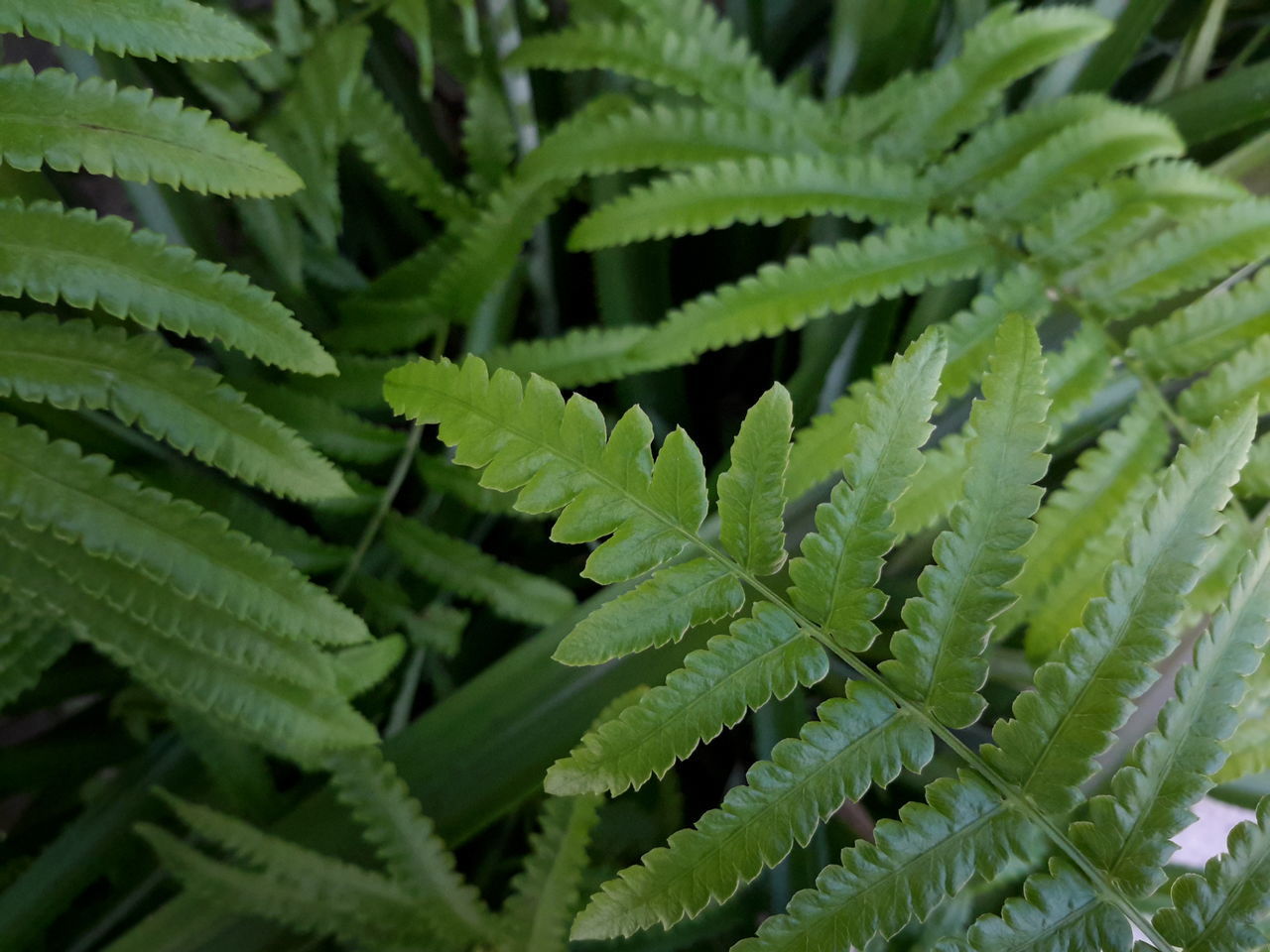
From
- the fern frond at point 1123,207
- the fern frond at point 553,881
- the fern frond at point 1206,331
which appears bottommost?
the fern frond at point 553,881

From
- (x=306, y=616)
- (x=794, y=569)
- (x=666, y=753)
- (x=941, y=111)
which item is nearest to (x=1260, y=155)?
(x=941, y=111)

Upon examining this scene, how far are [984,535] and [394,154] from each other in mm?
587

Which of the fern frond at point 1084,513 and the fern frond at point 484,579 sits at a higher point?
the fern frond at point 1084,513

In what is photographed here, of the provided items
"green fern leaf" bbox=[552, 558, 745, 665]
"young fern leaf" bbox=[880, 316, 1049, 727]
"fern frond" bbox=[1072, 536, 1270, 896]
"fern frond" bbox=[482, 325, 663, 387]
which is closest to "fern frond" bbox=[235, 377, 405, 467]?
"fern frond" bbox=[482, 325, 663, 387]

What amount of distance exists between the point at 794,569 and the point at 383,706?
1.76 feet

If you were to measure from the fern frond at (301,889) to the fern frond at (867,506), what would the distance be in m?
0.42

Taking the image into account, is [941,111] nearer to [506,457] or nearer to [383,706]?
[506,457]

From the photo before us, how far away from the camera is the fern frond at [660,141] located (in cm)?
63

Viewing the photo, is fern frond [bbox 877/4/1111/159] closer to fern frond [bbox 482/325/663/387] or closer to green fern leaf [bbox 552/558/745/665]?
fern frond [bbox 482/325/663/387]

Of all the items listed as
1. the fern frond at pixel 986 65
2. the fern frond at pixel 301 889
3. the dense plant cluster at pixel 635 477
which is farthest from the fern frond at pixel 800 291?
the fern frond at pixel 301 889

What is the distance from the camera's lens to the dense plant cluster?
1.30 feet

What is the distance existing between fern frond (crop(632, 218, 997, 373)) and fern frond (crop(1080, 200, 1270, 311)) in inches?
4.9

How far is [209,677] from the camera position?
1.87 ft

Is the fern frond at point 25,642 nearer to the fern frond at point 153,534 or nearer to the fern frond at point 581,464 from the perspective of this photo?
the fern frond at point 153,534
